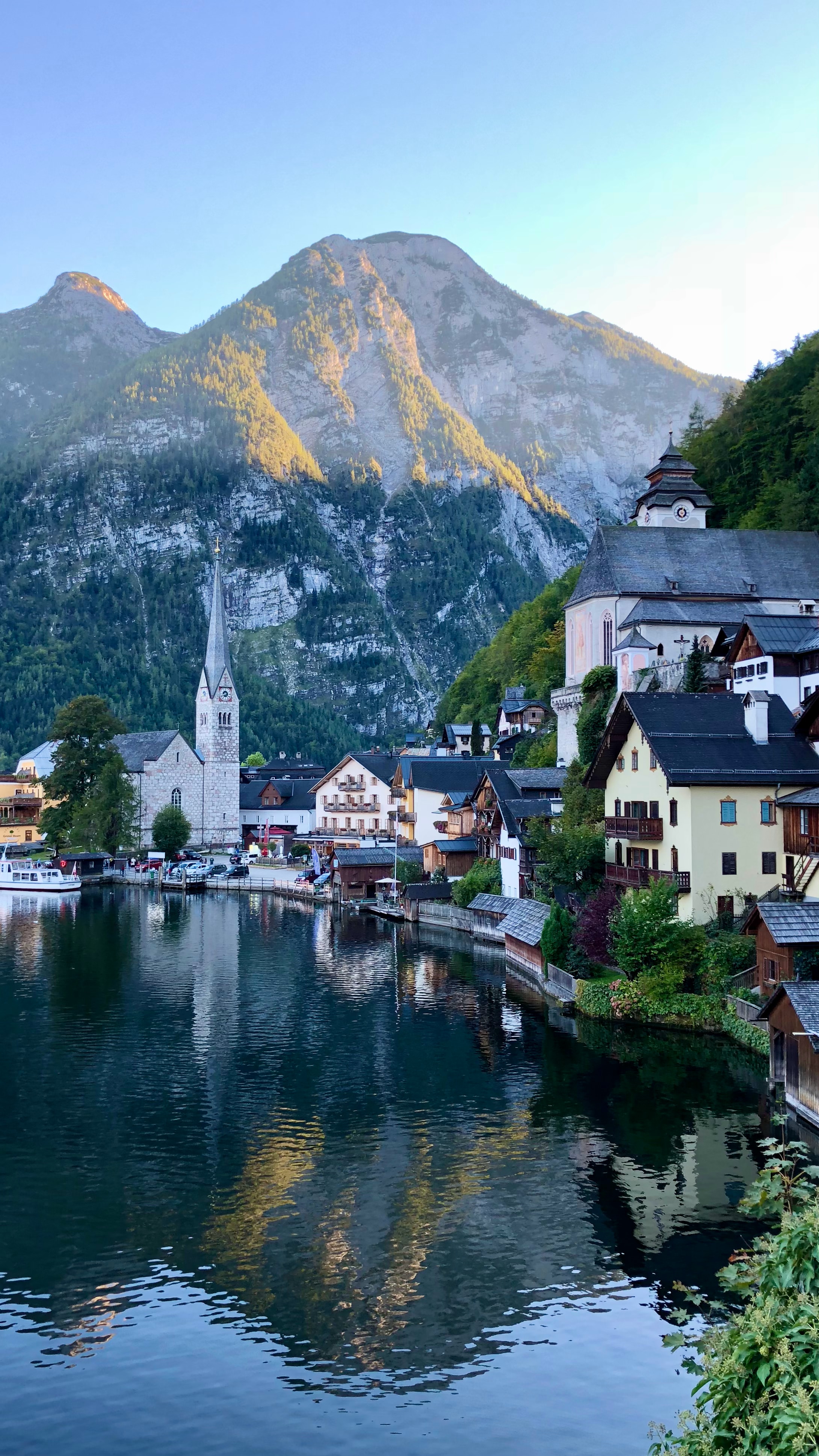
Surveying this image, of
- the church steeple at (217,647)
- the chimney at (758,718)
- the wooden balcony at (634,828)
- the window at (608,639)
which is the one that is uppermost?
the church steeple at (217,647)

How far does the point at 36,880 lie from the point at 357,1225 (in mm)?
88885

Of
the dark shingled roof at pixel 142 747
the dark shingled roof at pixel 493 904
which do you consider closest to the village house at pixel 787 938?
the dark shingled roof at pixel 493 904

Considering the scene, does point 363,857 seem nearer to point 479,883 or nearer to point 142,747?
point 479,883

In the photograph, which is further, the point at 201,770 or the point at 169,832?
the point at 201,770

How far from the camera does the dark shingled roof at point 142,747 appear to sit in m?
137

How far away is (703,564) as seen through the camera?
7750 centimetres

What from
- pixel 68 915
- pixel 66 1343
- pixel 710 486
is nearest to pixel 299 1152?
→ pixel 66 1343

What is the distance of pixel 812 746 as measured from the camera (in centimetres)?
4534

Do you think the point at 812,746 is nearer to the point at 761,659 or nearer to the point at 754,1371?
the point at 761,659

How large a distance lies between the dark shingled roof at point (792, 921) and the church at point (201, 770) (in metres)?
102

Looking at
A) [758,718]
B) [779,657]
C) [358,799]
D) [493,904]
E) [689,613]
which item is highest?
[689,613]

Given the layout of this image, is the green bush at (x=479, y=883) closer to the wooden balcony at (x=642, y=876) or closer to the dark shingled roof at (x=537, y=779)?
the dark shingled roof at (x=537, y=779)

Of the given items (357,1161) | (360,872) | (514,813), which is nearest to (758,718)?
(514,813)

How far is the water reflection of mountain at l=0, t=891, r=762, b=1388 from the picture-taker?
70.9 ft
